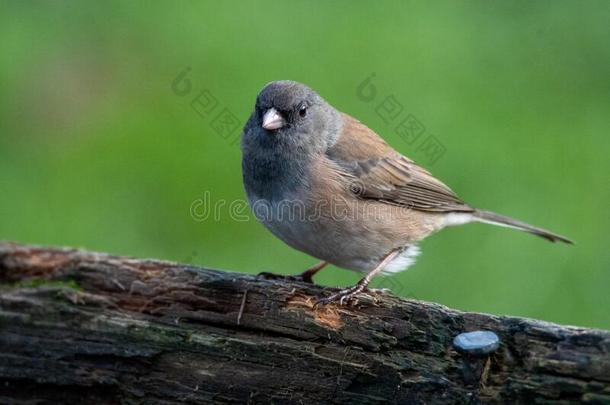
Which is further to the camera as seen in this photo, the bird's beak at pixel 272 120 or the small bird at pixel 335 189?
the bird's beak at pixel 272 120

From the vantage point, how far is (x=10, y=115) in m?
6.25

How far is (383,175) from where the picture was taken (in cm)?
443

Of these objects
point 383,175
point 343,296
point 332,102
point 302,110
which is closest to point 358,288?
point 343,296

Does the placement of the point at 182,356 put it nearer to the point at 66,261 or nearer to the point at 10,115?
the point at 66,261

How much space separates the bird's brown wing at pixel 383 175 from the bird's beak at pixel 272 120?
0.99 feet

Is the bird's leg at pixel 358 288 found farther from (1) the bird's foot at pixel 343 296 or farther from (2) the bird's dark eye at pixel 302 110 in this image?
(2) the bird's dark eye at pixel 302 110

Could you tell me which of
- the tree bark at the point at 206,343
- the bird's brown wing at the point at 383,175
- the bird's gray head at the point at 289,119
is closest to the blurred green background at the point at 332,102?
the bird's brown wing at the point at 383,175

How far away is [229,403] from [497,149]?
3.53 meters

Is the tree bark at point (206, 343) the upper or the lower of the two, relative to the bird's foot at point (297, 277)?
lower

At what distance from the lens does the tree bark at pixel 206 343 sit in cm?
285

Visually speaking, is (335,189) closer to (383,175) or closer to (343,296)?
(383,175)

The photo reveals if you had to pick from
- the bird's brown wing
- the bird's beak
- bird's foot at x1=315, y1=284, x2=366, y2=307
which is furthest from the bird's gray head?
bird's foot at x1=315, y1=284, x2=366, y2=307

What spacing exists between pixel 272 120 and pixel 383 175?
69cm

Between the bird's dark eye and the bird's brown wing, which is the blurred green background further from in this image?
the bird's dark eye
